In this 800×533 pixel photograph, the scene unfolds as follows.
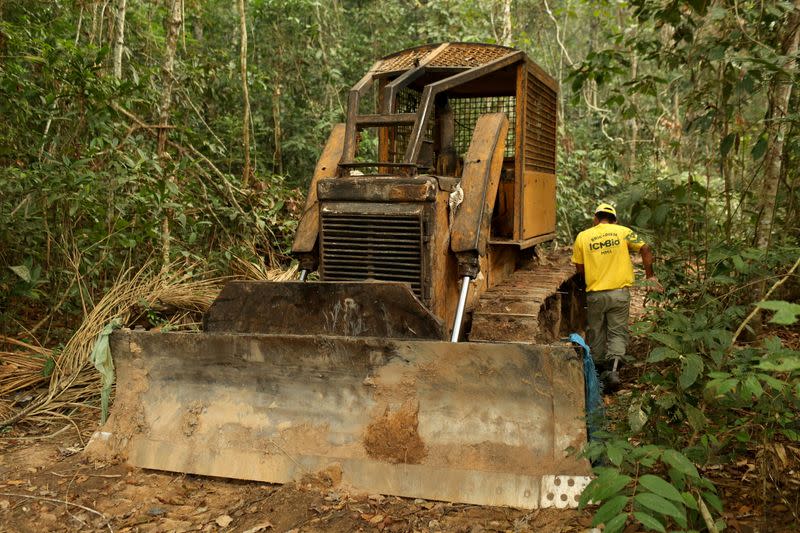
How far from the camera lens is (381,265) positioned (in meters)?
4.62

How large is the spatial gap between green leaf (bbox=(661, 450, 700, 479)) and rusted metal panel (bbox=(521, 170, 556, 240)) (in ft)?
9.90

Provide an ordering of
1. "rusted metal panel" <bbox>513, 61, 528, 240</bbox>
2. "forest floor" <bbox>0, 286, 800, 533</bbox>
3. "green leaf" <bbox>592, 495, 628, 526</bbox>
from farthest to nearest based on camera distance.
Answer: "rusted metal panel" <bbox>513, 61, 528, 240</bbox> < "forest floor" <bbox>0, 286, 800, 533</bbox> < "green leaf" <bbox>592, 495, 628, 526</bbox>

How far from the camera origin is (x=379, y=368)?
394cm

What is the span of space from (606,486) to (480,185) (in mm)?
2560

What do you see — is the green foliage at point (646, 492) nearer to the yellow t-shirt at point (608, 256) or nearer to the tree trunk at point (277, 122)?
the yellow t-shirt at point (608, 256)

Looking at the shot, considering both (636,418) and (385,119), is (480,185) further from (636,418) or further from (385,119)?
(636,418)

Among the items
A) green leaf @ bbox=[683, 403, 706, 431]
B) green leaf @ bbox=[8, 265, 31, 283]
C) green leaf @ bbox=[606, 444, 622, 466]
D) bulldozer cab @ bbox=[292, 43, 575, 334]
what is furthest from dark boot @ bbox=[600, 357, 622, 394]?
green leaf @ bbox=[8, 265, 31, 283]

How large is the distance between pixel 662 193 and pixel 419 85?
90.6 inches

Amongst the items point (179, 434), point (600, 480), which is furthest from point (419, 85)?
point (600, 480)

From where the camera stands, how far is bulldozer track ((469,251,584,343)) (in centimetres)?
465

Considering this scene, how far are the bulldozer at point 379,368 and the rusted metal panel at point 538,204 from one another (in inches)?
27.3

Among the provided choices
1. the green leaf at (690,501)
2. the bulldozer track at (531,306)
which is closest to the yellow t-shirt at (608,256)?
the bulldozer track at (531,306)

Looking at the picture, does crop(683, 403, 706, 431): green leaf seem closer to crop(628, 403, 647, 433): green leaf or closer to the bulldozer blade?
crop(628, 403, 647, 433): green leaf

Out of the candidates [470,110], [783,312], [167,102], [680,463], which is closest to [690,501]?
[680,463]
